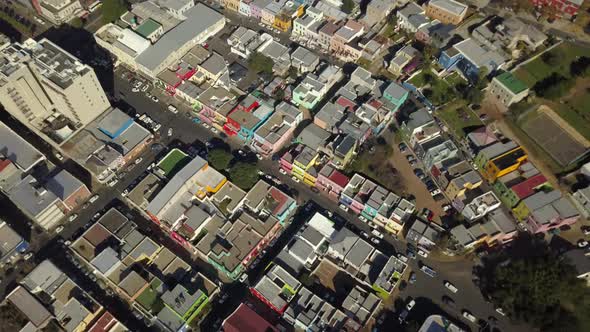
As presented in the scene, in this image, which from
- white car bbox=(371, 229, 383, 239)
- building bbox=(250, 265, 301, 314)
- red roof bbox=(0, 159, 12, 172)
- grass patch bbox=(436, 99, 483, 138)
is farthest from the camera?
grass patch bbox=(436, 99, 483, 138)

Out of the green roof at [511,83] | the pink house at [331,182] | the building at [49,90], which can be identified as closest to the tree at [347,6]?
the green roof at [511,83]

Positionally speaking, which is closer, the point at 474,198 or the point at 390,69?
the point at 474,198

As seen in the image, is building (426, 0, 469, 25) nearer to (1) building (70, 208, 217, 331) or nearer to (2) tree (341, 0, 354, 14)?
(2) tree (341, 0, 354, 14)

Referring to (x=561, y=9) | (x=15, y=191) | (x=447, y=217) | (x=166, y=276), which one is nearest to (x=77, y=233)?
(x=15, y=191)

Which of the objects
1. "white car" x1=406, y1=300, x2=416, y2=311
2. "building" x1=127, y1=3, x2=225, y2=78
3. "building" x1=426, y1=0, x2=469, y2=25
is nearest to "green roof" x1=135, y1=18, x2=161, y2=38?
"building" x1=127, y1=3, x2=225, y2=78

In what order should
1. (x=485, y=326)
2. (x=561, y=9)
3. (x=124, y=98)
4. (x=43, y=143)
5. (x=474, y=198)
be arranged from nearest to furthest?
(x=485, y=326), (x=474, y=198), (x=43, y=143), (x=124, y=98), (x=561, y=9)

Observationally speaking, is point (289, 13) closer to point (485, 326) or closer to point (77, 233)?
point (77, 233)
